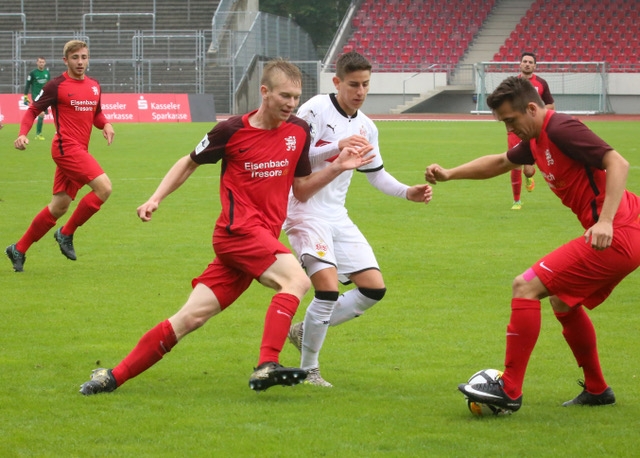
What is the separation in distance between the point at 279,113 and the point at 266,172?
335 mm

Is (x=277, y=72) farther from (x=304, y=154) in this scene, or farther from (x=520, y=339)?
(x=520, y=339)

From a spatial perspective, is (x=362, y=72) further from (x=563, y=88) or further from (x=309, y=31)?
(x=309, y=31)

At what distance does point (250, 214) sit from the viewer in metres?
5.71

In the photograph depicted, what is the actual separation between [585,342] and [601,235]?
0.86 metres

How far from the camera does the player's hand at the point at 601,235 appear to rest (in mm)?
4836

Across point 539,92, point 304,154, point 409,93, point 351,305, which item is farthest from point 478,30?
point 304,154

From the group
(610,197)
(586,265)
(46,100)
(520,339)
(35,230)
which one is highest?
(610,197)

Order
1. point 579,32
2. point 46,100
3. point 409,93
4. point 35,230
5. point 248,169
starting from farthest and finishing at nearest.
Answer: point 579,32 < point 409,93 < point 46,100 < point 35,230 < point 248,169

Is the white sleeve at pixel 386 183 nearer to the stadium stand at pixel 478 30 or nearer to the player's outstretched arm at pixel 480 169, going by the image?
the player's outstretched arm at pixel 480 169

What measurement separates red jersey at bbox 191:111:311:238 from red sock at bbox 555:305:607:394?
5.48ft

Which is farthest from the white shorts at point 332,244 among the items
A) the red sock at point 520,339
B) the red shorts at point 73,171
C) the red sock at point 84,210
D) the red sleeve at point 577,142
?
the red shorts at point 73,171

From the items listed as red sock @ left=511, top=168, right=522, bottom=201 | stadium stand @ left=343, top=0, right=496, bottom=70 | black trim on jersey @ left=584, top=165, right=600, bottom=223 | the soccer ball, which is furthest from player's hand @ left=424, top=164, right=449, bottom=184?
stadium stand @ left=343, top=0, right=496, bottom=70

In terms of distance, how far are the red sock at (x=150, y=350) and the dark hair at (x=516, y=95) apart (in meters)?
2.13

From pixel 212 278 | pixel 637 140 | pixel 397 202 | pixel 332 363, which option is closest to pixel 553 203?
pixel 397 202
